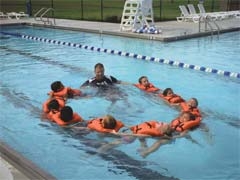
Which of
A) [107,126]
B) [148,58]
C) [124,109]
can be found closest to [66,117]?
[107,126]

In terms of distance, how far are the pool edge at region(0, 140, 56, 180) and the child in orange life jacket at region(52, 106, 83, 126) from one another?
72.3 inches

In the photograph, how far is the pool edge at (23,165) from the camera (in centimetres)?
440

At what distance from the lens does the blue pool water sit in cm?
582

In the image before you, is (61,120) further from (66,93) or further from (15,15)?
(15,15)

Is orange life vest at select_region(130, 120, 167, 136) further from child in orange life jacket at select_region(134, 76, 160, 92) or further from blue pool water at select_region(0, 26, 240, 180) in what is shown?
child in orange life jacket at select_region(134, 76, 160, 92)

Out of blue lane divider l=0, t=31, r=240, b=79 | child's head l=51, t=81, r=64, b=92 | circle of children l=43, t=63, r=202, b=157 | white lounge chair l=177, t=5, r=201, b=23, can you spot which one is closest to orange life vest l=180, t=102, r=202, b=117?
circle of children l=43, t=63, r=202, b=157

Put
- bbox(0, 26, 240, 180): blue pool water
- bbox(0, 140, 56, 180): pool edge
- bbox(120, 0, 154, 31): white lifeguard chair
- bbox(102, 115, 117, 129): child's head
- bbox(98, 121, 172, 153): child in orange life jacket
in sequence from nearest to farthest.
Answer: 1. bbox(0, 140, 56, 180): pool edge
2. bbox(0, 26, 240, 180): blue pool water
3. bbox(98, 121, 172, 153): child in orange life jacket
4. bbox(102, 115, 117, 129): child's head
5. bbox(120, 0, 154, 31): white lifeguard chair

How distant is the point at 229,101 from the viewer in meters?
9.09

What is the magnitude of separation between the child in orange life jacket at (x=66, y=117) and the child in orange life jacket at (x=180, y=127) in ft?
4.99

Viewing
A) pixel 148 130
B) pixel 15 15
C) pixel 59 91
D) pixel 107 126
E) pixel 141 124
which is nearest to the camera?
pixel 148 130

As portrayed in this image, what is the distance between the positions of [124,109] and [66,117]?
154 centimetres

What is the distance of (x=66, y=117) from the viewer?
7.12m

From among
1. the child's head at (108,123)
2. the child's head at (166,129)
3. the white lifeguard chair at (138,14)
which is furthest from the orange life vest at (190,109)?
the white lifeguard chair at (138,14)

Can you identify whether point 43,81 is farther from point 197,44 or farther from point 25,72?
point 197,44
